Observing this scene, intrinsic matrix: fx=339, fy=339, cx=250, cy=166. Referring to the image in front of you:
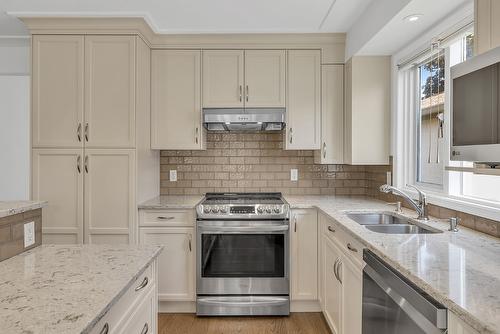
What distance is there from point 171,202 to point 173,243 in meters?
0.36

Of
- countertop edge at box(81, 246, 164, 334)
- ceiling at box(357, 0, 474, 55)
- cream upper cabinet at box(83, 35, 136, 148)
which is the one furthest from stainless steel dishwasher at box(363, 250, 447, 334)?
cream upper cabinet at box(83, 35, 136, 148)

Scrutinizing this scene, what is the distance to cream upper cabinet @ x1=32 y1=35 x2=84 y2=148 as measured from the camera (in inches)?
107

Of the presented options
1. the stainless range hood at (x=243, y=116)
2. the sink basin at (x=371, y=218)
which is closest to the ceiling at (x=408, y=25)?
the stainless range hood at (x=243, y=116)

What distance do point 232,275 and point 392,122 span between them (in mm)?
1872

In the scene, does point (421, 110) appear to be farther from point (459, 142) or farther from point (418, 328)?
point (418, 328)

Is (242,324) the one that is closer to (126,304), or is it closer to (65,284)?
(126,304)

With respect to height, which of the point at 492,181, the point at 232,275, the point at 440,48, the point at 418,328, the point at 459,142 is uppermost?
the point at 440,48

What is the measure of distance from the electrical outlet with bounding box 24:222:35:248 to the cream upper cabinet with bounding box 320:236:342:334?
173 centimetres

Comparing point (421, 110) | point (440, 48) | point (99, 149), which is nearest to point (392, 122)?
point (421, 110)

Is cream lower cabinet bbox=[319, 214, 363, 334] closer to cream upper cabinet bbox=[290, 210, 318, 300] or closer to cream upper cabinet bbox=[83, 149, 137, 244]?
cream upper cabinet bbox=[290, 210, 318, 300]

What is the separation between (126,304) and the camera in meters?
1.17

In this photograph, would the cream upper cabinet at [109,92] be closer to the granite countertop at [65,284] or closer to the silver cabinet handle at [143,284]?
the granite countertop at [65,284]

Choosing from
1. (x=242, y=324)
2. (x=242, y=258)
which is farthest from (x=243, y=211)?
(x=242, y=324)

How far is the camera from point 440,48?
2.19 metres
